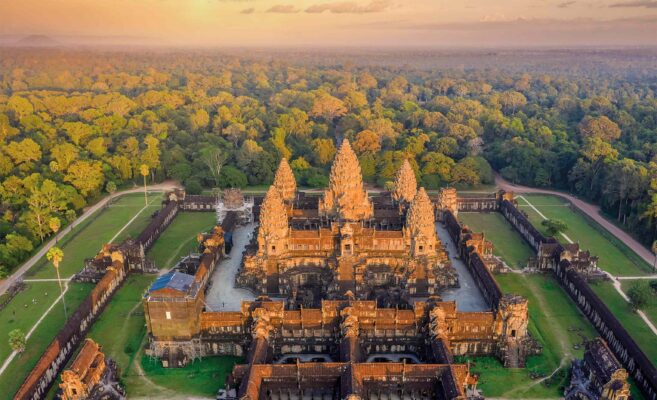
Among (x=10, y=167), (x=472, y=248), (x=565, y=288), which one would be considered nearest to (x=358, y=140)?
(x=472, y=248)

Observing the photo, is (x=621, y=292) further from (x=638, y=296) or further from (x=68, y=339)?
(x=68, y=339)

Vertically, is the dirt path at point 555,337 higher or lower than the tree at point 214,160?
lower

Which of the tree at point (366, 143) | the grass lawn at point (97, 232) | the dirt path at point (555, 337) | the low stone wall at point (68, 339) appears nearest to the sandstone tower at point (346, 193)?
the dirt path at point (555, 337)

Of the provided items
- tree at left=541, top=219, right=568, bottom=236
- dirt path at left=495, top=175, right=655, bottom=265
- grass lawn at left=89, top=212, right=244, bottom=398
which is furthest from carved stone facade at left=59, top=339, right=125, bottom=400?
dirt path at left=495, top=175, right=655, bottom=265

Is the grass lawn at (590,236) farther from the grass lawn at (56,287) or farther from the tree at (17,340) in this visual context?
the tree at (17,340)

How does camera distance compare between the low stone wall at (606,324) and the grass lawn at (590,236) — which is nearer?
the low stone wall at (606,324)

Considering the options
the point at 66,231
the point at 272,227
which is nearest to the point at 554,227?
the point at 272,227

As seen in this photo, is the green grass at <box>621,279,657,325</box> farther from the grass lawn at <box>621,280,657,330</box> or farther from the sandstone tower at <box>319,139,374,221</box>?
the sandstone tower at <box>319,139,374,221</box>
